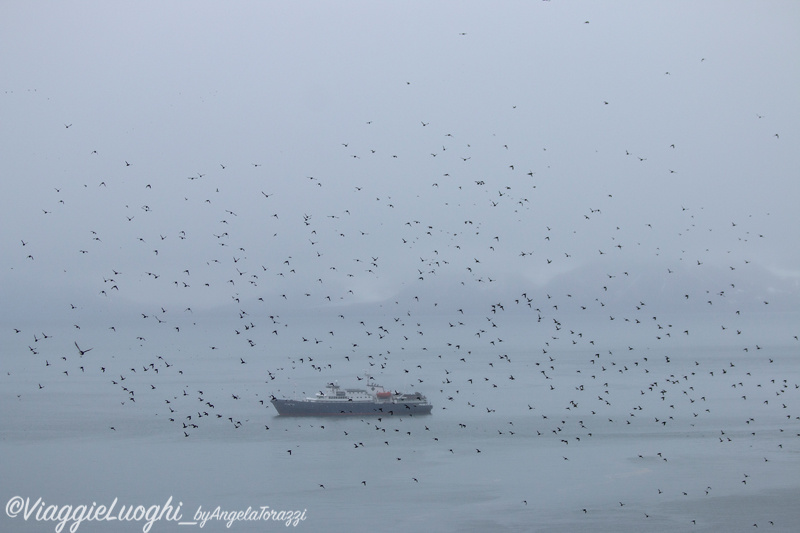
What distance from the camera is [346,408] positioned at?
3216 inches

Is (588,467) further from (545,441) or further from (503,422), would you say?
(503,422)

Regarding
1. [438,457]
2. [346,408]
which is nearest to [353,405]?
[346,408]

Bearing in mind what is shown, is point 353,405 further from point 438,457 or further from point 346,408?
Answer: point 438,457

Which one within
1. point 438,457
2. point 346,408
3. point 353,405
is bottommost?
point 346,408

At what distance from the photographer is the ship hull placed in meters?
80.4

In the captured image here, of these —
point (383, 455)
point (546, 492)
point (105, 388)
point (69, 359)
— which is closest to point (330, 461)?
point (383, 455)

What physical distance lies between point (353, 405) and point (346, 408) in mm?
639

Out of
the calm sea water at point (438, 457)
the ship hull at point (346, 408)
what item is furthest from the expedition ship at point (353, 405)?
the calm sea water at point (438, 457)

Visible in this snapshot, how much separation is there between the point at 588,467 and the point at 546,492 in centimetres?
668

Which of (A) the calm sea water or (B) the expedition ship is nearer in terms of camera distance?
(A) the calm sea water

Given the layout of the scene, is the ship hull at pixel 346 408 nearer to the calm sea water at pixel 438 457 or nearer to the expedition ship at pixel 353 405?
the expedition ship at pixel 353 405

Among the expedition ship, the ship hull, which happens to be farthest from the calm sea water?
the expedition ship

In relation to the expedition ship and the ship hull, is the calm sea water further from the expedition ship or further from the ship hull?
the expedition ship

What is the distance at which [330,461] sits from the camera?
5978 centimetres
